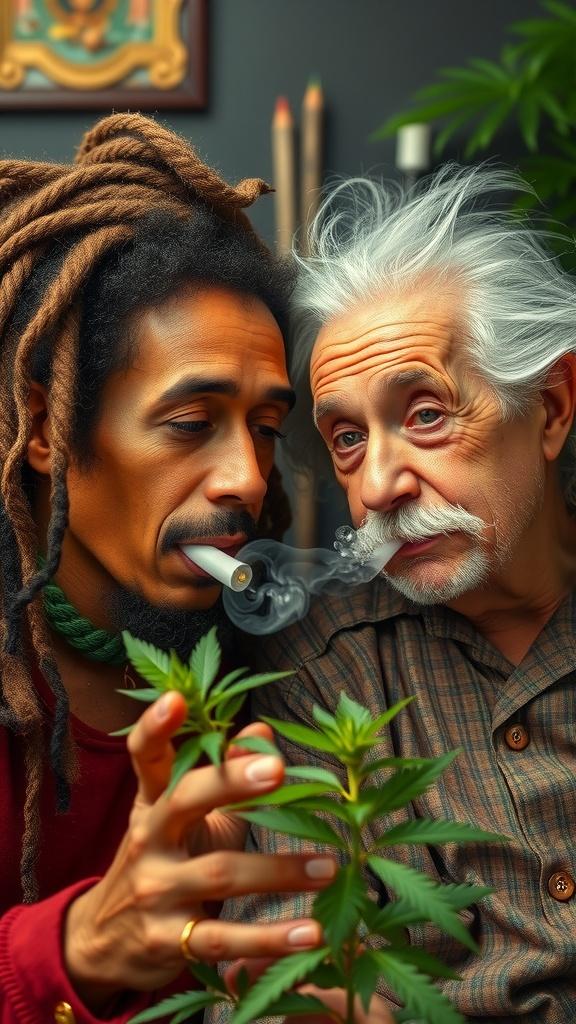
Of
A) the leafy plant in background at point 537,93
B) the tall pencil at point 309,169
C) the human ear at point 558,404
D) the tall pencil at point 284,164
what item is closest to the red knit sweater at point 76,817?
the human ear at point 558,404

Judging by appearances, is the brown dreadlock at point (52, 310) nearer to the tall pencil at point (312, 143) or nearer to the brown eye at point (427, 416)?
the brown eye at point (427, 416)

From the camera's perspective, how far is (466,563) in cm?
157

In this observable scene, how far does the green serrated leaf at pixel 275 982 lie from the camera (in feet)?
3.07

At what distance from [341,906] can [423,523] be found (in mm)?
669

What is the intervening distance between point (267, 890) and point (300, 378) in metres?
0.93

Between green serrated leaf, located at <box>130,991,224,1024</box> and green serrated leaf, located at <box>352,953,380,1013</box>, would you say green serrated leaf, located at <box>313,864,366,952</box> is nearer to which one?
green serrated leaf, located at <box>352,953,380,1013</box>

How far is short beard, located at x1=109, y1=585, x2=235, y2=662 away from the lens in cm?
161

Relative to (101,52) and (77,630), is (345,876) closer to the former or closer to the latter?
(77,630)

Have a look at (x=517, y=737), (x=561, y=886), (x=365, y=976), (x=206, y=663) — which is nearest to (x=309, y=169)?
(x=517, y=737)

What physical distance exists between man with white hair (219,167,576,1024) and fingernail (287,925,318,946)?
437 millimetres

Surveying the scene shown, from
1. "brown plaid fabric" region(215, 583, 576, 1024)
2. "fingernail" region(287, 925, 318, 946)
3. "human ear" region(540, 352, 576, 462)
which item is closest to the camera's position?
"fingernail" region(287, 925, 318, 946)

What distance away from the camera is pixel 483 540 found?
1.56 metres

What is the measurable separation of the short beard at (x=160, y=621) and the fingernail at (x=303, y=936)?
0.61 metres

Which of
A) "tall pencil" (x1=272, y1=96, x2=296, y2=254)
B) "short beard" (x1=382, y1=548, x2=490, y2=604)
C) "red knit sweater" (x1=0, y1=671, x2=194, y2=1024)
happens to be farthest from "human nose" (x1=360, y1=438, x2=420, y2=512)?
"tall pencil" (x1=272, y1=96, x2=296, y2=254)
